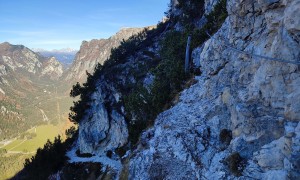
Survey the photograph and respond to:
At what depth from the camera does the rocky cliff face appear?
1586cm

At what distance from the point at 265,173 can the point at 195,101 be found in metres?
14.4

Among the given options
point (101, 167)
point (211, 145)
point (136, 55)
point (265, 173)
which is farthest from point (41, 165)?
point (265, 173)

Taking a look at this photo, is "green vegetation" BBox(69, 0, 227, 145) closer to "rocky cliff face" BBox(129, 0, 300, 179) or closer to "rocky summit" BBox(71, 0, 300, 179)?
"rocky summit" BBox(71, 0, 300, 179)

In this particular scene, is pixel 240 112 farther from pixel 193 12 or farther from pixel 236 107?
pixel 193 12

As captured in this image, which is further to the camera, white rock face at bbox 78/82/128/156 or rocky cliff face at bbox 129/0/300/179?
white rock face at bbox 78/82/128/156

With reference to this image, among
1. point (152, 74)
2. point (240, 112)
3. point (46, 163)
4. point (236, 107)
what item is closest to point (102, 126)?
point (46, 163)

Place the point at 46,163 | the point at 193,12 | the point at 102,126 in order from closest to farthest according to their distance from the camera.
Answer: the point at 46,163, the point at 102,126, the point at 193,12

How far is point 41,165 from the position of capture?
215ft

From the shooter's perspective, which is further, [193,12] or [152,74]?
[193,12]

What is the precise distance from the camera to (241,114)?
65.7ft

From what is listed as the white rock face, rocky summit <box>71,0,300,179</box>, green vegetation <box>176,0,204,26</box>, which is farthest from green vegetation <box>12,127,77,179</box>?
green vegetation <box>176,0,204,26</box>

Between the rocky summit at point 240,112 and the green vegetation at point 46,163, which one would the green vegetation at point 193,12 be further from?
the rocky summit at point 240,112

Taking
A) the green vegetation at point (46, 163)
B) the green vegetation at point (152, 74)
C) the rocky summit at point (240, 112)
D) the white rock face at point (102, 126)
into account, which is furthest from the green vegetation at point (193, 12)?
the rocky summit at point (240, 112)

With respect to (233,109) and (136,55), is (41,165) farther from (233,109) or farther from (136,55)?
(233,109)
